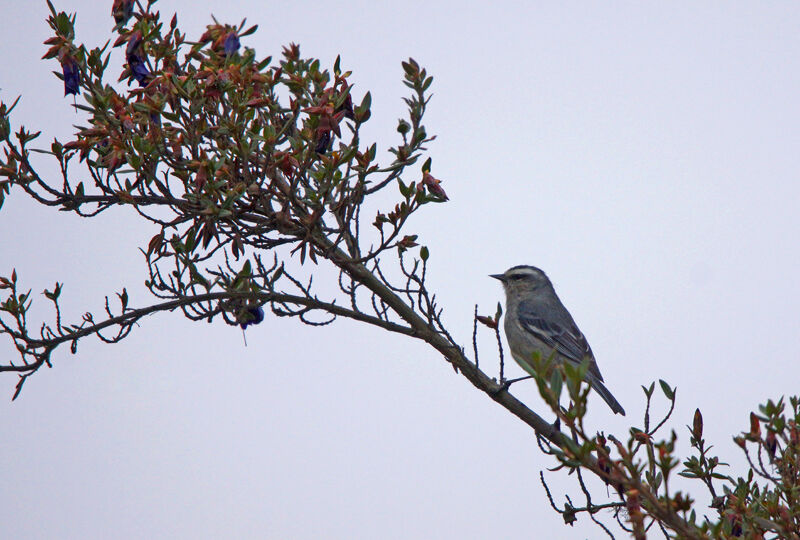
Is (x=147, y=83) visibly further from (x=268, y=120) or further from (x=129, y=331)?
(x=129, y=331)

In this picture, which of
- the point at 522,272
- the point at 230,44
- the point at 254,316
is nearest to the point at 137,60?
the point at 230,44

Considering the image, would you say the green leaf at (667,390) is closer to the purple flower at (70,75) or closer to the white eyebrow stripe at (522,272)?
the purple flower at (70,75)

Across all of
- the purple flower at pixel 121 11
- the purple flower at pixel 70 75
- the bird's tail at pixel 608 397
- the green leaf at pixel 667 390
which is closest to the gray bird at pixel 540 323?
the bird's tail at pixel 608 397

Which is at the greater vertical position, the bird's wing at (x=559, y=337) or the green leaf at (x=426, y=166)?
the bird's wing at (x=559, y=337)

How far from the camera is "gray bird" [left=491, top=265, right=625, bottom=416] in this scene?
33.0ft

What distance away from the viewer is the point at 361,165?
181 inches

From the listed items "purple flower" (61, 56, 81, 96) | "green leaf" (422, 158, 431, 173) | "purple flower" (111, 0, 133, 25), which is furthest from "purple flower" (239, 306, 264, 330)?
"purple flower" (111, 0, 133, 25)

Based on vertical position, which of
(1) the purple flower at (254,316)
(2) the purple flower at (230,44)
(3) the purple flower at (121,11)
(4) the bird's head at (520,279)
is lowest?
(1) the purple flower at (254,316)

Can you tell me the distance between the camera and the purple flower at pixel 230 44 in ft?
15.6

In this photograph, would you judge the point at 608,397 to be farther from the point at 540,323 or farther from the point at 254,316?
the point at 254,316

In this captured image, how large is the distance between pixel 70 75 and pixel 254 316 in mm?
1733

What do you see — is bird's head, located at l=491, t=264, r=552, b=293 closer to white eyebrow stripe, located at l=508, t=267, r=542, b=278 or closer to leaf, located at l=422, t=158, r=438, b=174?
white eyebrow stripe, located at l=508, t=267, r=542, b=278

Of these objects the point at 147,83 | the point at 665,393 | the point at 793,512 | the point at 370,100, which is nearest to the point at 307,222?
the point at 370,100

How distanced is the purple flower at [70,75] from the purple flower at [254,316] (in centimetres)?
161
